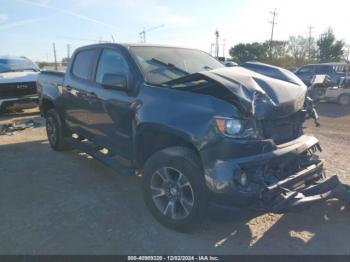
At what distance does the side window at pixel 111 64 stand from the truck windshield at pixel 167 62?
0.65 ft

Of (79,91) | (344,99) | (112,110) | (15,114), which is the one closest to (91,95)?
(79,91)

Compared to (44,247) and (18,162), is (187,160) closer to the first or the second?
(44,247)

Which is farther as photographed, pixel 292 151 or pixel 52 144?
pixel 52 144

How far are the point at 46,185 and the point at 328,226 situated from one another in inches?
145

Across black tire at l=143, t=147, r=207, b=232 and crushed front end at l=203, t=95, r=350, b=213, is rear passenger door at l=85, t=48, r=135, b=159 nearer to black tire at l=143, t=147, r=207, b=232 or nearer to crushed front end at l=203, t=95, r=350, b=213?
black tire at l=143, t=147, r=207, b=232

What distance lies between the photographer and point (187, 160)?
344 cm

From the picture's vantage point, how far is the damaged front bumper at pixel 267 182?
3.17m

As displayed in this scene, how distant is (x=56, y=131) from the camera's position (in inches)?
260

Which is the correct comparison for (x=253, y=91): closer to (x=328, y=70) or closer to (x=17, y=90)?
(x=17, y=90)

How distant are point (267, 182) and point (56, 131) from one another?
178 inches

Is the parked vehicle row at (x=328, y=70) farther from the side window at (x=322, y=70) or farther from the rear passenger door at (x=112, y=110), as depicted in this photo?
the rear passenger door at (x=112, y=110)

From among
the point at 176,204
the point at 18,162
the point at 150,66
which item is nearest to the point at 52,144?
Answer: the point at 18,162

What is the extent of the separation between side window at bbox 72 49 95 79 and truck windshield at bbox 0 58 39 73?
7.16 metres

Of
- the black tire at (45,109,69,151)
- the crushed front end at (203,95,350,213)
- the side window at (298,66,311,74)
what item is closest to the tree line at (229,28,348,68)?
the side window at (298,66,311,74)
